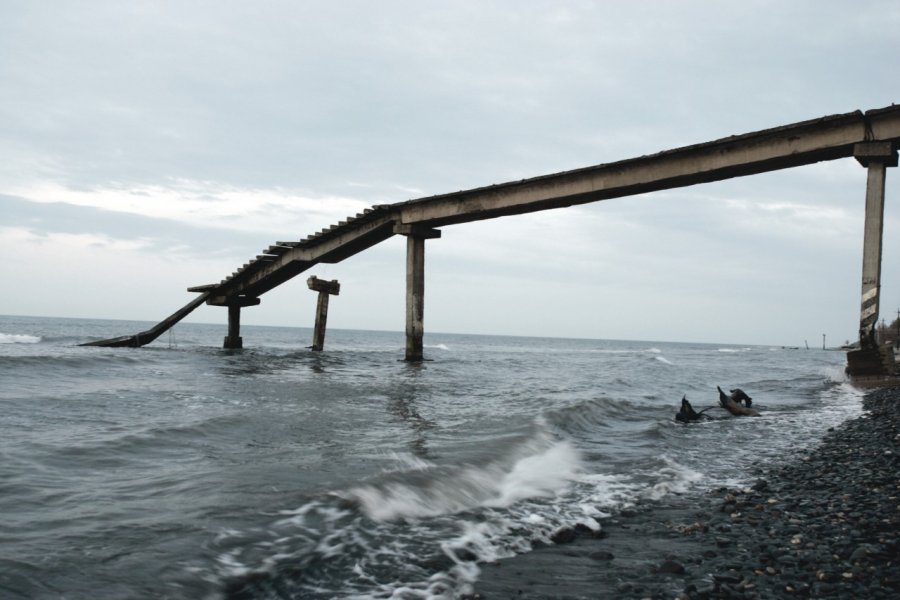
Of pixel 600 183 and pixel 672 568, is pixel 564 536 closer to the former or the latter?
pixel 672 568

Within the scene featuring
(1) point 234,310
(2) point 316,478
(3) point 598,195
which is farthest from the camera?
(1) point 234,310

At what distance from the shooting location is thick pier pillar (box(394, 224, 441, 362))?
64.6ft

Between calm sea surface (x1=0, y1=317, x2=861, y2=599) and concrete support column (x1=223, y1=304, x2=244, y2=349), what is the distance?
14004 mm

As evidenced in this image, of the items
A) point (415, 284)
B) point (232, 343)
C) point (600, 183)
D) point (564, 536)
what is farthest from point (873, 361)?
point (232, 343)

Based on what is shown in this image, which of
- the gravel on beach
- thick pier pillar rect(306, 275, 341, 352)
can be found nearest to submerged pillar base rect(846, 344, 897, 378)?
the gravel on beach

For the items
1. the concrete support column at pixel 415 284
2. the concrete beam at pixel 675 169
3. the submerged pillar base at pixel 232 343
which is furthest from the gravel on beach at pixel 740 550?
the submerged pillar base at pixel 232 343

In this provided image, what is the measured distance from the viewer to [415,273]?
19.8 metres

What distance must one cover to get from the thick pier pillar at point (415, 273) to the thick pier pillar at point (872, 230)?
11568mm

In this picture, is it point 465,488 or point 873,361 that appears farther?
point 873,361

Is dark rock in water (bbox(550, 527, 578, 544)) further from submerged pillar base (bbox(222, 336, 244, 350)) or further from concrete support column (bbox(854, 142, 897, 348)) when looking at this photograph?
submerged pillar base (bbox(222, 336, 244, 350))

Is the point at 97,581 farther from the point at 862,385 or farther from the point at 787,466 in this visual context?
the point at 862,385

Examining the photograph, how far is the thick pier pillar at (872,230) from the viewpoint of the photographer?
37.6 ft

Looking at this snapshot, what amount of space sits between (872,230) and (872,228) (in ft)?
0.12

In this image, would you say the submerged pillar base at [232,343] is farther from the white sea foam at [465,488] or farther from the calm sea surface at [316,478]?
the white sea foam at [465,488]
